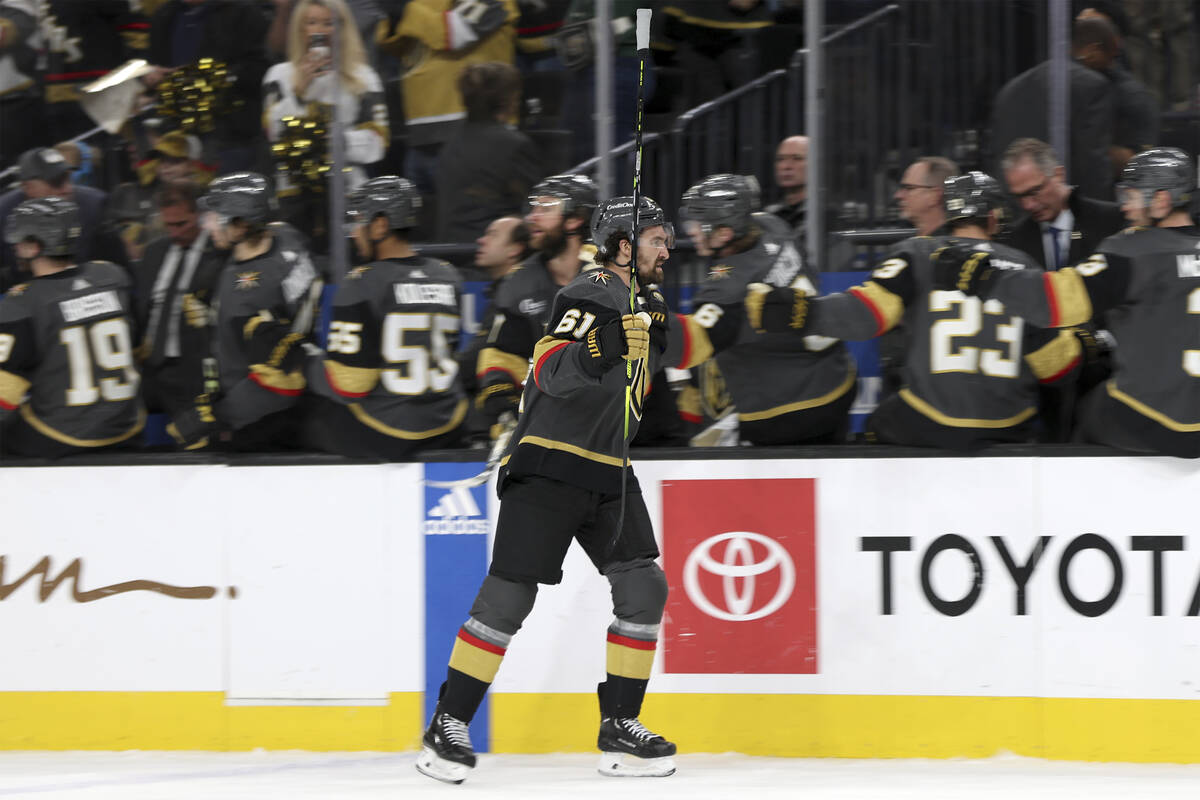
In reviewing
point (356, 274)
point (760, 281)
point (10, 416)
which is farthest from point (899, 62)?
point (10, 416)

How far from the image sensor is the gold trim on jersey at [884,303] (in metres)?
5.29

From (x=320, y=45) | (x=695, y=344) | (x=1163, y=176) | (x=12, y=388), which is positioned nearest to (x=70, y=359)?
(x=12, y=388)

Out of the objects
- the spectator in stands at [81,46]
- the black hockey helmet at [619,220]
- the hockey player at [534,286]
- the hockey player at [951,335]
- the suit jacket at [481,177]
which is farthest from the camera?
the spectator in stands at [81,46]

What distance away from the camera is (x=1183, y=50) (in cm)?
607

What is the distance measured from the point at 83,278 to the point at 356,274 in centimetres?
106

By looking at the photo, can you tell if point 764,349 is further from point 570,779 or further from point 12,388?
point 12,388

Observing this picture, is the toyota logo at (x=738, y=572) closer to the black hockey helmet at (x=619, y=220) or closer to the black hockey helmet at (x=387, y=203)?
the black hockey helmet at (x=619, y=220)

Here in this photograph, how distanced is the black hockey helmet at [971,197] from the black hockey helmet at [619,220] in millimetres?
974

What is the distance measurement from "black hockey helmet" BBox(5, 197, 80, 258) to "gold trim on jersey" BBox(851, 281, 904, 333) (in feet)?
9.00

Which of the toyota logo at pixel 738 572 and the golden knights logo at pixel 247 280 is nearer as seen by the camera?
the toyota logo at pixel 738 572

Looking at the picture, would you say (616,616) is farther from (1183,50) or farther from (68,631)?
(1183,50)

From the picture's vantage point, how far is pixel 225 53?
6.90 meters

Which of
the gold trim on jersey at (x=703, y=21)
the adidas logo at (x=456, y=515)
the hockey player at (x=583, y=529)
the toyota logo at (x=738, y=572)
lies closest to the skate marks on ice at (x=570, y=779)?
the hockey player at (x=583, y=529)

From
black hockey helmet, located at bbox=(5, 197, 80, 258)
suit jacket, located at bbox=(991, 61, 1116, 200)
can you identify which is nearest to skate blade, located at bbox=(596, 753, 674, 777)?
suit jacket, located at bbox=(991, 61, 1116, 200)
